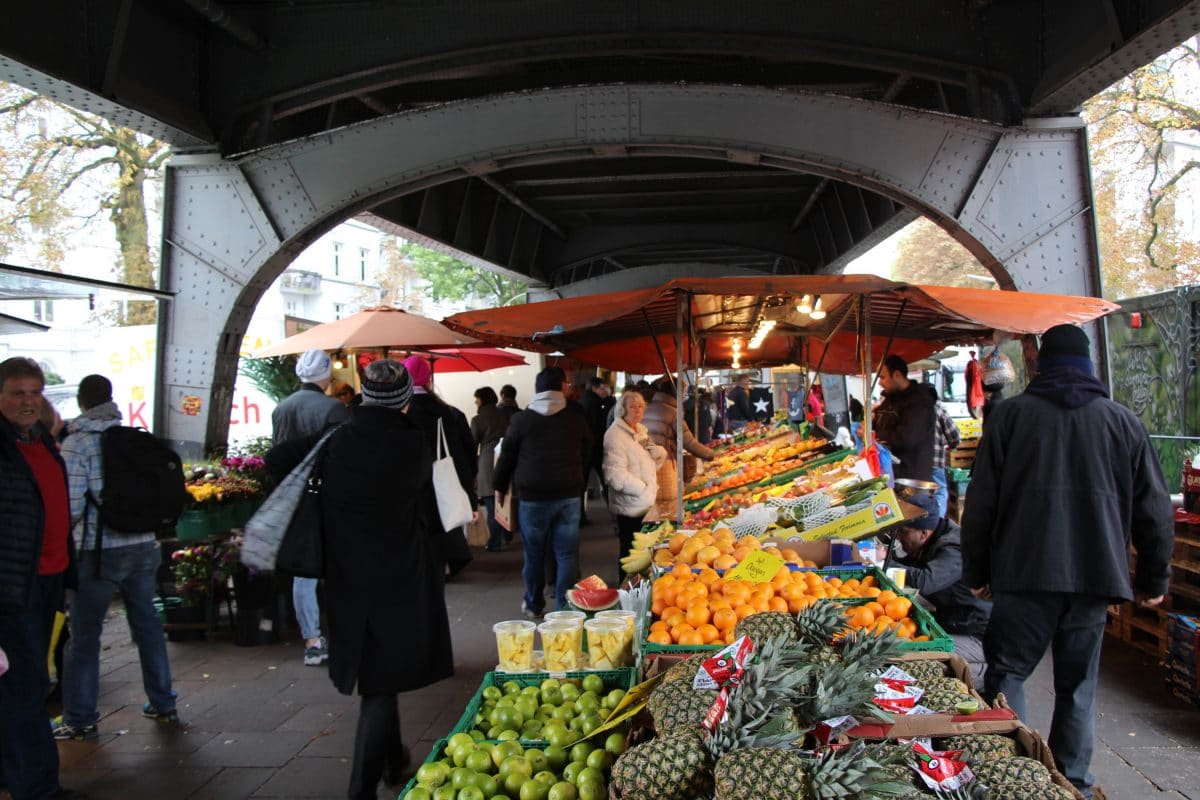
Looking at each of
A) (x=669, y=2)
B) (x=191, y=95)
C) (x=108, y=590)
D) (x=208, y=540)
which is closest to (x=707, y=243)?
(x=669, y=2)

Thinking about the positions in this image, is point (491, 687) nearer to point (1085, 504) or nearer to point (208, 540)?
point (1085, 504)

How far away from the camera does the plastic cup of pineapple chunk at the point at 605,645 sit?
12.0 feet

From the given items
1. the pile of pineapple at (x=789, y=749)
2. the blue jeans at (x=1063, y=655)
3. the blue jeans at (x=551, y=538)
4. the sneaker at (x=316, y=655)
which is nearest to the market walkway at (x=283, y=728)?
the sneaker at (x=316, y=655)

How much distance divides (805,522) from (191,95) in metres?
6.71

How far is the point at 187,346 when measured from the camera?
850cm

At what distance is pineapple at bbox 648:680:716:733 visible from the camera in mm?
2453

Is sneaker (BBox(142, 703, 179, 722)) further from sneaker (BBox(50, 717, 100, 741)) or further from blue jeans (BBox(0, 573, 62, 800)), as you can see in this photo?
blue jeans (BBox(0, 573, 62, 800))

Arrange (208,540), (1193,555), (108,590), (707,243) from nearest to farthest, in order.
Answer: (108,590) → (1193,555) → (208,540) → (707,243)

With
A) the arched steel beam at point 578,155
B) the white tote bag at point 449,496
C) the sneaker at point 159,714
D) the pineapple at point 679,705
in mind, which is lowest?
the sneaker at point 159,714

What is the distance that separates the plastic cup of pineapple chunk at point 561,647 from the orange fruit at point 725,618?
0.62 metres

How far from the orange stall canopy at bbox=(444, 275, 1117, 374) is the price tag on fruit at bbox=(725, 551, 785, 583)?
1.86 meters

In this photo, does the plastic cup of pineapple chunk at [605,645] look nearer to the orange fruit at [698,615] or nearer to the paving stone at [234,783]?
the orange fruit at [698,615]

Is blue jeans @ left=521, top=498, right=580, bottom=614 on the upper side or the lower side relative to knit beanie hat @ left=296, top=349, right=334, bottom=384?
lower

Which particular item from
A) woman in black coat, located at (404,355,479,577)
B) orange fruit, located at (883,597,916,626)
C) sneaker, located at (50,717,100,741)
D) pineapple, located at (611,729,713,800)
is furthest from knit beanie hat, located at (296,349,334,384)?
pineapple, located at (611,729,713,800)
